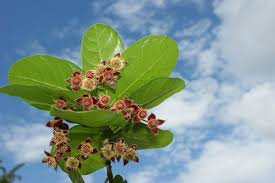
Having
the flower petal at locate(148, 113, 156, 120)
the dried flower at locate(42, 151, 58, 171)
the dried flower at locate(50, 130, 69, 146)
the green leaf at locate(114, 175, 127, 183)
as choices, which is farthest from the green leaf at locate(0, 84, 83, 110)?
the green leaf at locate(114, 175, 127, 183)

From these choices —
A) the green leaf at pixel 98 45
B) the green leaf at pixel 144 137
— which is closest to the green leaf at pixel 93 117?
the green leaf at pixel 144 137

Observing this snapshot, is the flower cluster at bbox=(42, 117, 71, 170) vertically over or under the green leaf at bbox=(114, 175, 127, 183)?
over

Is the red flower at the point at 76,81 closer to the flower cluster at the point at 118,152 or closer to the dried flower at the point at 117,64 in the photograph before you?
the dried flower at the point at 117,64

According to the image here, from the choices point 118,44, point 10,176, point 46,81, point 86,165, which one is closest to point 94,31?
point 118,44

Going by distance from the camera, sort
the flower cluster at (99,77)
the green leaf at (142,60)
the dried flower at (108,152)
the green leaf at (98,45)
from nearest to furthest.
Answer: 1. the dried flower at (108,152)
2. the flower cluster at (99,77)
3. the green leaf at (142,60)
4. the green leaf at (98,45)

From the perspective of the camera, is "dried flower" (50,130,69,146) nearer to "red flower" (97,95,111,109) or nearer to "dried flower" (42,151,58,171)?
"dried flower" (42,151,58,171)

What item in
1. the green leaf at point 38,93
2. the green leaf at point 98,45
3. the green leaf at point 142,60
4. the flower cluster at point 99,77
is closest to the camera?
the green leaf at point 38,93

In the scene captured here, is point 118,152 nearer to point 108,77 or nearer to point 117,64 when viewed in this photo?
point 108,77

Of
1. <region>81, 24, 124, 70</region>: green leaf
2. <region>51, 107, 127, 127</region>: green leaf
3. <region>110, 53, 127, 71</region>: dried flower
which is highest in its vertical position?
<region>81, 24, 124, 70</region>: green leaf
